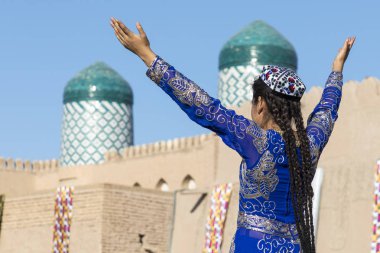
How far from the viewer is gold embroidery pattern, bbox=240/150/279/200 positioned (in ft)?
10.7

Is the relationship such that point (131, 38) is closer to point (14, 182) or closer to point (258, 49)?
point (258, 49)

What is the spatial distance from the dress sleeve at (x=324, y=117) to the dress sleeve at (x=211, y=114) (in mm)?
200

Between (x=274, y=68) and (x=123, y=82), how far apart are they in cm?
2320

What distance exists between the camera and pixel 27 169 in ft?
88.9

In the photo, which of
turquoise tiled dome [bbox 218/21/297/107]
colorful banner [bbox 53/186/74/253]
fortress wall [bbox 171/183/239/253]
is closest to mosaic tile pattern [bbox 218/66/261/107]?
turquoise tiled dome [bbox 218/21/297/107]

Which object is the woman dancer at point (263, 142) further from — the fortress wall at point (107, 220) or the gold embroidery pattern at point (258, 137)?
the fortress wall at point (107, 220)

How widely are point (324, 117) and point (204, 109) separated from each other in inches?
19.5

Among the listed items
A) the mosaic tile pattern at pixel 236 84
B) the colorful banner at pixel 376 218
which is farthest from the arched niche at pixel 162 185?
the colorful banner at pixel 376 218

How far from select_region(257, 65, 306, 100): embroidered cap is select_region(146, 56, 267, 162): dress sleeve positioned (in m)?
0.14

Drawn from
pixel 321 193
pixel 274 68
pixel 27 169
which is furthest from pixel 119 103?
pixel 274 68

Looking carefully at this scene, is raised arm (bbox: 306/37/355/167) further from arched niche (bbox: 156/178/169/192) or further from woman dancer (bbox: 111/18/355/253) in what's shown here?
arched niche (bbox: 156/178/169/192)

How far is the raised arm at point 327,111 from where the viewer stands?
336 cm

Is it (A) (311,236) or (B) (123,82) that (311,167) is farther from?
(B) (123,82)

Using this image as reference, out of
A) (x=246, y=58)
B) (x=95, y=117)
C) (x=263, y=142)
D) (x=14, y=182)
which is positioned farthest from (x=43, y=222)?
(x=263, y=142)
